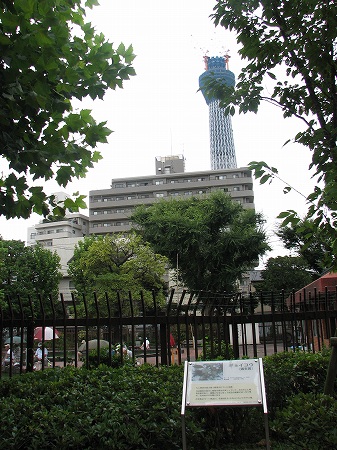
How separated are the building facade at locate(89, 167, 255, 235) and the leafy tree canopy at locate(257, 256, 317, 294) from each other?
30165 millimetres

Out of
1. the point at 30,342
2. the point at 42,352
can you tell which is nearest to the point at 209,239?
the point at 30,342

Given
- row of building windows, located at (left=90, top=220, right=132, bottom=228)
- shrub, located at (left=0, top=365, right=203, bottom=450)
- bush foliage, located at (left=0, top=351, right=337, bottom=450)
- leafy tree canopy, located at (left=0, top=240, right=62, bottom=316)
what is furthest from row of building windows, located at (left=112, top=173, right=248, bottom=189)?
shrub, located at (left=0, top=365, right=203, bottom=450)

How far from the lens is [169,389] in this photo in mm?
4887

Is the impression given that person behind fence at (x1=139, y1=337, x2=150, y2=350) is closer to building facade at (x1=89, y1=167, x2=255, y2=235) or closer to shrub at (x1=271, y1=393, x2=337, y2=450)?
shrub at (x1=271, y1=393, x2=337, y2=450)

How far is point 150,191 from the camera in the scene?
8488 cm

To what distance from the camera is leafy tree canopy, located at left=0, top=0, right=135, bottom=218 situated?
359cm

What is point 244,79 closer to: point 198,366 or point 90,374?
point 198,366

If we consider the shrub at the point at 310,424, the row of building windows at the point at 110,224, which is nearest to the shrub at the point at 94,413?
the shrub at the point at 310,424

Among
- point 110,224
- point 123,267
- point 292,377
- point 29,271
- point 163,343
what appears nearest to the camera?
point 292,377

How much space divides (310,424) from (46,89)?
12.0 ft

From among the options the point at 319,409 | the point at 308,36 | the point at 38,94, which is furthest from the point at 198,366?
the point at 308,36

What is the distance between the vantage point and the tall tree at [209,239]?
36.7 metres

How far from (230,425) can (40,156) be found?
3.45m

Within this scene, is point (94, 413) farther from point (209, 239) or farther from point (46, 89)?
point (209, 239)
